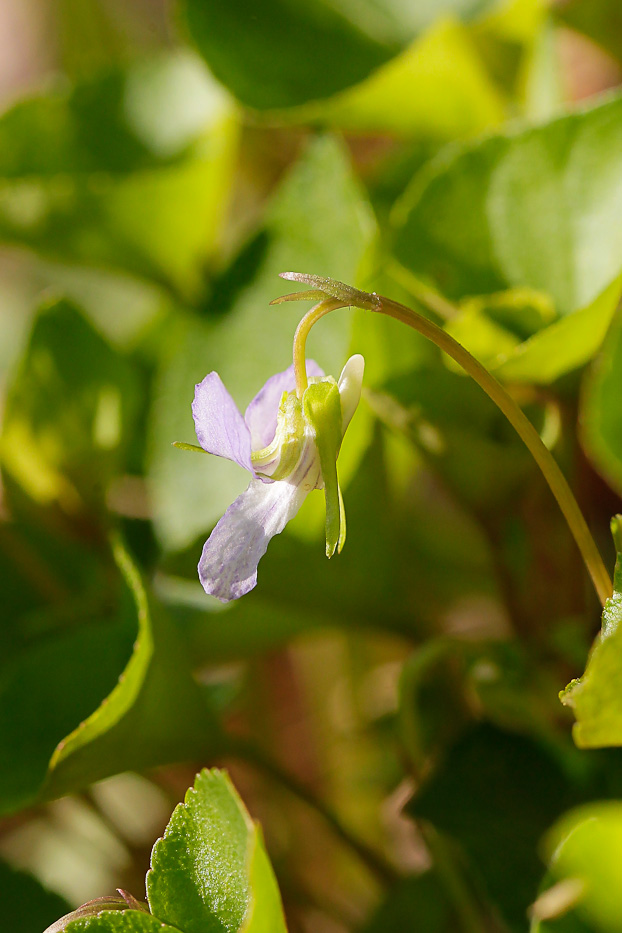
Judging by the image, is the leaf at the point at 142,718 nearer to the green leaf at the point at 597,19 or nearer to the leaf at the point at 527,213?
the leaf at the point at 527,213

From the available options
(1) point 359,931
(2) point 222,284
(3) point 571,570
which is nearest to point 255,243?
(2) point 222,284

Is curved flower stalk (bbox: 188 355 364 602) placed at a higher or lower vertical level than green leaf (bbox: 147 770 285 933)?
higher

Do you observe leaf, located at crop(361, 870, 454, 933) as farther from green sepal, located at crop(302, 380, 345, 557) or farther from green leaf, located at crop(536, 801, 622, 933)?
green sepal, located at crop(302, 380, 345, 557)

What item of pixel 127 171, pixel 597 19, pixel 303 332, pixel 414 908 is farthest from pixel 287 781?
pixel 597 19

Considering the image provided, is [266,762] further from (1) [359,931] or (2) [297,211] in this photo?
(2) [297,211]

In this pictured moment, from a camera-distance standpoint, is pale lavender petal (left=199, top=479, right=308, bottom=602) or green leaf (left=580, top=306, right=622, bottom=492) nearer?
pale lavender petal (left=199, top=479, right=308, bottom=602)

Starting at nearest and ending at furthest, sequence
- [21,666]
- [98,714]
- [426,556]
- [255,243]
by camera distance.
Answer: [98,714] < [21,666] < [255,243] < [426,556]

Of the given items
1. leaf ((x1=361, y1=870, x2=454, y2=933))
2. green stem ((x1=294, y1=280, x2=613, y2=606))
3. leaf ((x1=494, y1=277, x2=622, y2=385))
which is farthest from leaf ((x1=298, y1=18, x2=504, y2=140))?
leaf ((x1=361, y1=870, x2=454, y2=933))

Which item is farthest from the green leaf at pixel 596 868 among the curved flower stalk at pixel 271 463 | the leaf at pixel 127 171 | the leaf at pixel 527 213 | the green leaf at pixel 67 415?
the leaf at pixel 127 171
